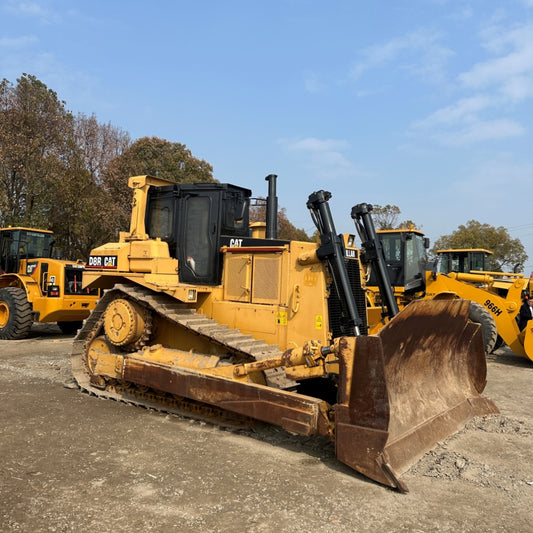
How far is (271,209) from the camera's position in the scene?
22.4 feet

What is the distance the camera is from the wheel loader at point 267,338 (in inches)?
163

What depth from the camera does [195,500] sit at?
11.9ft

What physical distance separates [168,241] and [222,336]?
6.37 feet

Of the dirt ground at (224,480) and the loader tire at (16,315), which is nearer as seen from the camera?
the dirt ground at (224,480)

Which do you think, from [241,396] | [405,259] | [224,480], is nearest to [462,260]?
[405,259]

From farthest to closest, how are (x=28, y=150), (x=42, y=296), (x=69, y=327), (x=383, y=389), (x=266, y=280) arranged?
1. (x=28, y=150)
2. (x=69, y=327)
3. (x=42, y=296)
4. (x=266, y=280)
5. (x=383, y=389)

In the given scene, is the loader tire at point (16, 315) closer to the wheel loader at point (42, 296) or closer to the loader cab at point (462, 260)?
the wheel loader at point (42, 296)

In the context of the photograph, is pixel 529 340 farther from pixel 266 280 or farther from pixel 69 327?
pixel 69 327

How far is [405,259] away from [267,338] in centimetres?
749

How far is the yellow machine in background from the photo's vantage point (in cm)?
1071

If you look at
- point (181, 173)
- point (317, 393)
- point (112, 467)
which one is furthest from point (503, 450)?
point (181, 173)

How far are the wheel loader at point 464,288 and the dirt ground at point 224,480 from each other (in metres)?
5.13

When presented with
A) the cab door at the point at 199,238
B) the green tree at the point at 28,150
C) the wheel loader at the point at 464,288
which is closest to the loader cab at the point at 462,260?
the wheel loader at the point at 464,288

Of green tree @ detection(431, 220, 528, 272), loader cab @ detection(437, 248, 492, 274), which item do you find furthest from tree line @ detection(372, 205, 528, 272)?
loader cab @ detection(437, 248, 492, 274)
